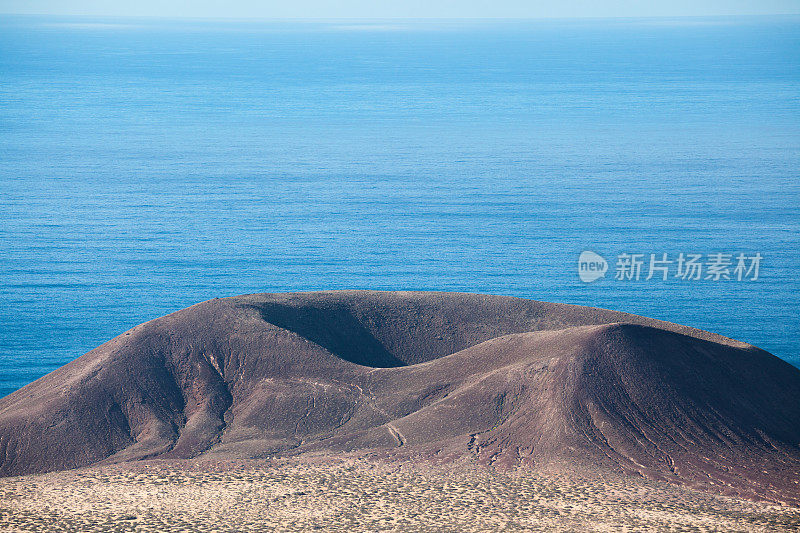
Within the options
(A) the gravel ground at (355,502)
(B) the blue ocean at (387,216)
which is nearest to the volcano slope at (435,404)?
(A) the gravel ground at (355,502)

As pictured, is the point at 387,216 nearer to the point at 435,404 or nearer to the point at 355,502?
the point at 435,404

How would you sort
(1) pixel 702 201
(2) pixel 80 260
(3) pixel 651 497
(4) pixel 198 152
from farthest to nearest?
(4) pixel 198 152 < (1) pixel 702 201 < (2) pixel 80 260 < (3) pixel 651 497

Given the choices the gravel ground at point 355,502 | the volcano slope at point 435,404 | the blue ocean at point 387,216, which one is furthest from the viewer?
the blue ocean at point 387,216

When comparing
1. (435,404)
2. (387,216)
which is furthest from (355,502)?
(387,216)

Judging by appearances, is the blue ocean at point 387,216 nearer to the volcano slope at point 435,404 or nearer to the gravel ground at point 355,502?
the volcano slope at point 435,404

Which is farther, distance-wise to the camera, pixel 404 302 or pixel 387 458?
pixel 404 302

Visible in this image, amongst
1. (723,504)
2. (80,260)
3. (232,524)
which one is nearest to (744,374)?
(723,504)

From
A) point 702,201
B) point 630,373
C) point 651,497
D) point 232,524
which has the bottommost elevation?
point 232,524

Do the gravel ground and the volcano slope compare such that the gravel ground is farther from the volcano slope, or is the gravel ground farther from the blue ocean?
the blue ocean

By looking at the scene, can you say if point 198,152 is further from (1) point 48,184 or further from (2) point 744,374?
(2) point 744,374
